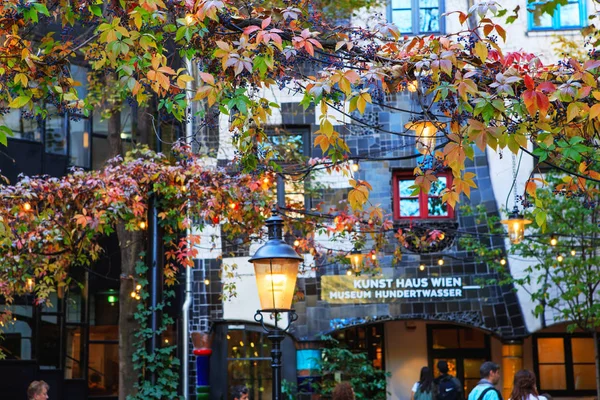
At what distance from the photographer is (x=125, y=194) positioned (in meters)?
12.8

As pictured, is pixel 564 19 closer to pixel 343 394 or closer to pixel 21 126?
pixel 21 126

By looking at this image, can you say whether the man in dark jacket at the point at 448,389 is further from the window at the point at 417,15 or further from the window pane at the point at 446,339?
the window at the point at 417,15

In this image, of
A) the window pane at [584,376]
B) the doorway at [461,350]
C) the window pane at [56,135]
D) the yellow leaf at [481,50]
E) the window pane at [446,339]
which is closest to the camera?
the yellow leaf at [481,50]

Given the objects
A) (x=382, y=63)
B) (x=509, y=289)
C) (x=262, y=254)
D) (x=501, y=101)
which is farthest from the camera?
(x=509, y=289)

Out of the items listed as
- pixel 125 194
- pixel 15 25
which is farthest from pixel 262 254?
pixel 125 194

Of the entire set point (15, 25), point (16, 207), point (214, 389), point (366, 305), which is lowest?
point (214, 389)

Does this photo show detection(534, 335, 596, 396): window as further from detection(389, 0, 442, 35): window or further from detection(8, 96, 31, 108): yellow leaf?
detection(8, 96, 31, 108): yellow leaf

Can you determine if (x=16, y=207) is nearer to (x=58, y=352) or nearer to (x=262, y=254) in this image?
(x=262, y=254)

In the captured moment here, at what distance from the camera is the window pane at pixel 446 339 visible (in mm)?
21203

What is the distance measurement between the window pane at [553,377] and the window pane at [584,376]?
0.86ft

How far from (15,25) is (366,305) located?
12318 millimetres

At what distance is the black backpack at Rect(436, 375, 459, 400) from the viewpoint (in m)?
13.7

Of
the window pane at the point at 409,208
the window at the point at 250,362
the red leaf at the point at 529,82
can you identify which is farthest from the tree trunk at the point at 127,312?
the red leaf at the point at 529,82

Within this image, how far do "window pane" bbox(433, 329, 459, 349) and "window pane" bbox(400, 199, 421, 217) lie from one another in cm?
325
